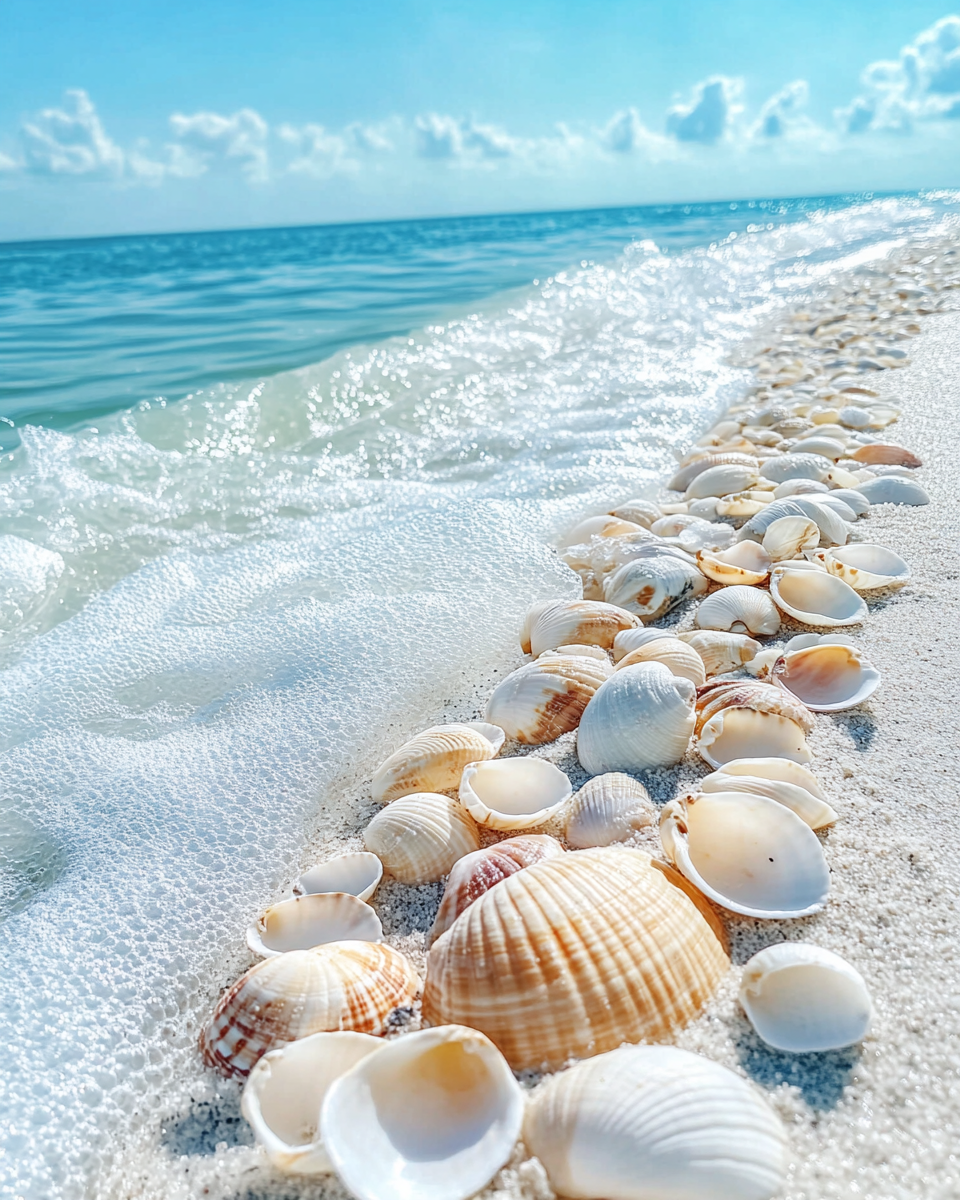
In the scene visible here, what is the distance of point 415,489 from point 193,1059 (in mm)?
3686

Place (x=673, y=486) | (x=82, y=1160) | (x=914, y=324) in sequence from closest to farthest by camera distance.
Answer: (x=82, y=1160) < (x=673, y=486) < (x=914, y=324)

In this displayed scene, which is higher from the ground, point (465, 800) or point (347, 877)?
point (465, 800)

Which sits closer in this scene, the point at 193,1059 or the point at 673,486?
the point at 193,1059

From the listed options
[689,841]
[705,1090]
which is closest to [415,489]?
[689,841]

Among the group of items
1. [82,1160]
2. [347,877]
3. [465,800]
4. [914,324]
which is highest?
[914,324]

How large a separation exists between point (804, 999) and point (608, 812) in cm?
55

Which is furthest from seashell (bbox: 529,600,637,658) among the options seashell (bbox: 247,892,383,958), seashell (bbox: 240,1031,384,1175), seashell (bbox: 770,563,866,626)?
seashell (bbox: 240,1031,384,1175)

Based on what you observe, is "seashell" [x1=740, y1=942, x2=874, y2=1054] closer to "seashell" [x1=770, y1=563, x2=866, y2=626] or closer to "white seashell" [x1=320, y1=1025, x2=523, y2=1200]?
"white seashell" [x1=320, y1=1025, x2=523, y2=1200]

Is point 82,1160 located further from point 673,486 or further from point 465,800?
point 673,486

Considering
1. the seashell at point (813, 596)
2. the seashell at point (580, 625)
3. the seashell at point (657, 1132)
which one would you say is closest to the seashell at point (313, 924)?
the seashell at point (657, 1132)

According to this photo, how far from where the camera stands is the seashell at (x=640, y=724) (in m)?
1.89

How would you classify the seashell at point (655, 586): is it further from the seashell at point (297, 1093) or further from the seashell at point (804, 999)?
the seashell at point (297, 1093)

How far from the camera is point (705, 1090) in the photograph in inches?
41.4

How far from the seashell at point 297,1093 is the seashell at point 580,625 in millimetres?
1456
